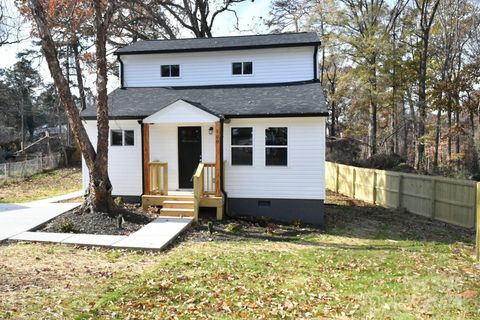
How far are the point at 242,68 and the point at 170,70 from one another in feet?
9.88

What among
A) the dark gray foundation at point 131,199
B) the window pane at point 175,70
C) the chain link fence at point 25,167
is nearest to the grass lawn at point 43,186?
the chain link fence at point 25,167

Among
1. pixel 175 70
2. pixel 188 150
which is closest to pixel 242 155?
pixel 188 150

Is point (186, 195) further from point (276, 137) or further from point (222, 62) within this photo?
point (222, 62)

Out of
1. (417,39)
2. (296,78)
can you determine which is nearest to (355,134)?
(417,39)

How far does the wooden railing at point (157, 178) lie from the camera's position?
479 inches

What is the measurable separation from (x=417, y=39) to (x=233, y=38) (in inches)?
622

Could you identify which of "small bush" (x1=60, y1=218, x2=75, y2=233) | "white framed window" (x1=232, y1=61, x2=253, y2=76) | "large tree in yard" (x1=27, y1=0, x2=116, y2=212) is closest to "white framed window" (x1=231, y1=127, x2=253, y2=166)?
"white framed window" (x1=232, y1=61, x2=253, y2=76)

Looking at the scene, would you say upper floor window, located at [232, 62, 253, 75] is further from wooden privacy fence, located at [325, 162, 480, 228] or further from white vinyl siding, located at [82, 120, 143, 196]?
wooden privacy fence, located at [325, 162, 480, 228]

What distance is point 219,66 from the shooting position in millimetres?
15492

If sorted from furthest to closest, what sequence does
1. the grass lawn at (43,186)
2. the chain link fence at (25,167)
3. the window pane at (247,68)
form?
the chain link fence at (25,167) → the grass lawn at (43,186) → the window pane at (247,68)

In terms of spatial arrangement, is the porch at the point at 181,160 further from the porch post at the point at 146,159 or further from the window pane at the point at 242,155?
the window pane at the point at 242,155

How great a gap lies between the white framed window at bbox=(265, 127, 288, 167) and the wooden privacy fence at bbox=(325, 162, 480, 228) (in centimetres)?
539

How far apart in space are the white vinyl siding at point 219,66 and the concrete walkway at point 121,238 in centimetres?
772

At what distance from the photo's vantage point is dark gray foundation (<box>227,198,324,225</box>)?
12148 mm
